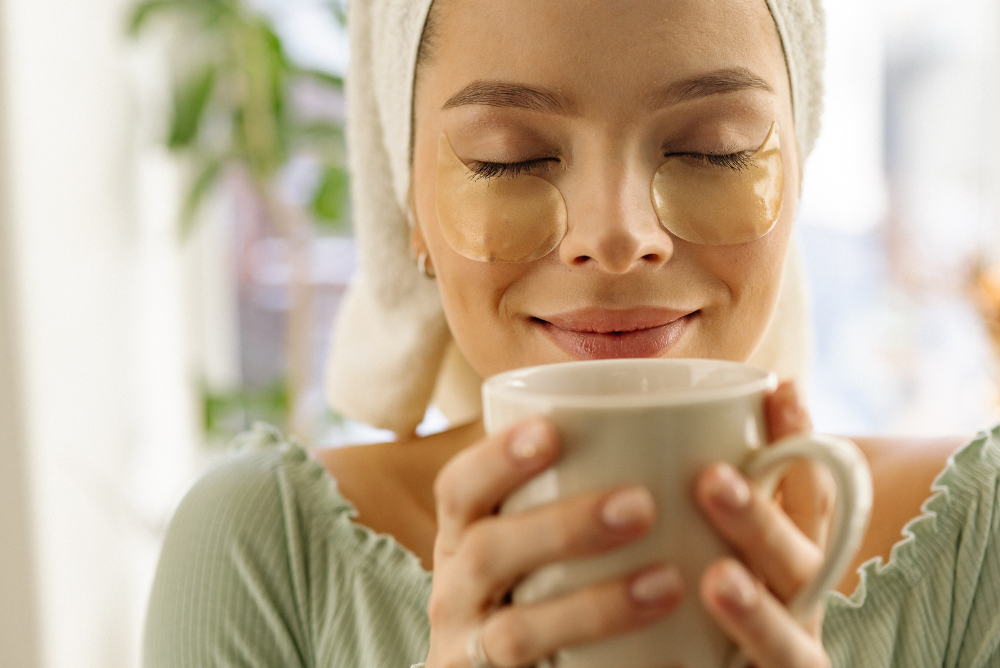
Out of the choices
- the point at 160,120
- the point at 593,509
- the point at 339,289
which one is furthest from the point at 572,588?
the point at 339,289

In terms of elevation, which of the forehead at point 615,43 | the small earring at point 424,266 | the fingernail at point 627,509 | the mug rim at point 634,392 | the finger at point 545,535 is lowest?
the finger at point 545,535

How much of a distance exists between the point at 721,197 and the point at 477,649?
431mm

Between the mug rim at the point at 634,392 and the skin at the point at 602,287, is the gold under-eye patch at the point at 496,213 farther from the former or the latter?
the mug rim at the point at 634,392

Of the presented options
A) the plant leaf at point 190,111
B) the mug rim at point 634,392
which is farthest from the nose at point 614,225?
the plant leaf at point 190,111

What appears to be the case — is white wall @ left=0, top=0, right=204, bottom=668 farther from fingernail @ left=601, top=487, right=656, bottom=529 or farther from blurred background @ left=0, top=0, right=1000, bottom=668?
fingernail @ left=601, top=487, right=656, bottom=529

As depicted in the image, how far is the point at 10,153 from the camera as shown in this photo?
146cm

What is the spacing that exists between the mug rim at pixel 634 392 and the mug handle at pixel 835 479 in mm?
36

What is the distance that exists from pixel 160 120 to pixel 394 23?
1.58 meters

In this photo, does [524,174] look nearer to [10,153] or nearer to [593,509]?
[593,509]

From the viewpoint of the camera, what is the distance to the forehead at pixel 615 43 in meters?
0.66

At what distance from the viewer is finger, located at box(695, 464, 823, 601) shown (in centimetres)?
43

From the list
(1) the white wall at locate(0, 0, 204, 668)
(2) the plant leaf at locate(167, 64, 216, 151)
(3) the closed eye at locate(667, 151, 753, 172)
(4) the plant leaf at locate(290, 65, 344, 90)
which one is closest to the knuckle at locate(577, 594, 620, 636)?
(3) the closed eye at locate(667, 151, 753, 172)

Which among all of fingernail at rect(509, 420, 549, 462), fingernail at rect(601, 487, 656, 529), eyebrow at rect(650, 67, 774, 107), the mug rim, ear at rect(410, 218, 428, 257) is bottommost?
fingernail at rect(601, 487, 656, 529)

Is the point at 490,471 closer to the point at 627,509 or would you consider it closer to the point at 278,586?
the point at 627,509
